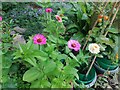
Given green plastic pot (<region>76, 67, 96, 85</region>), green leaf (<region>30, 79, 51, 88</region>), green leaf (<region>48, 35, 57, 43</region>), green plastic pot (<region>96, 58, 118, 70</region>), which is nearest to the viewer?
green leaf (<region>30, 79, 51, 88</region>)

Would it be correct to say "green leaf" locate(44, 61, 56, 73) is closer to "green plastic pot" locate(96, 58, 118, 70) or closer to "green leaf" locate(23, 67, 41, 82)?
"green leaf" locate(23, 67, 41, 82)

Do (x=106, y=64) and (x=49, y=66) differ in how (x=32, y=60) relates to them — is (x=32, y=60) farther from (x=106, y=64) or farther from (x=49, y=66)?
(x=106, y=64)

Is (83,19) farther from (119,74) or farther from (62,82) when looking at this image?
(62,82)

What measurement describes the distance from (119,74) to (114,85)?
0.45ft

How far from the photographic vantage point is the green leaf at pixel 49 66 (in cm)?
133

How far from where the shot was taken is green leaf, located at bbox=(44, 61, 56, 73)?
1334mm

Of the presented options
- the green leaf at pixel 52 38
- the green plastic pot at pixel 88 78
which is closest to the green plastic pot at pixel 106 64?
the green plastic pot at pixel 88 78

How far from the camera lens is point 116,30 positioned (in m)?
2.12

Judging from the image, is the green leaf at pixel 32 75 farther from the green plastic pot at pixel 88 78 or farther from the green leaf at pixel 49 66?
the green plastic pot at pixel 88 78

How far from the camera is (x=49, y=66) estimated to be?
1344 millimetres

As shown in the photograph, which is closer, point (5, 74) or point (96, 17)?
point (5, 74)

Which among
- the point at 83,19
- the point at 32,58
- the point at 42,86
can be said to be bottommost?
the point at 42,86

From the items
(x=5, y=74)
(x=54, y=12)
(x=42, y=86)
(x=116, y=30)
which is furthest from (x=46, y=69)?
(x=54, y=12)

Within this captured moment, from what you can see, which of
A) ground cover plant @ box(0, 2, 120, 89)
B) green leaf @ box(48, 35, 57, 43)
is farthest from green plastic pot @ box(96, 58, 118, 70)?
green leaf @ box(48, 35, 57, 43)
